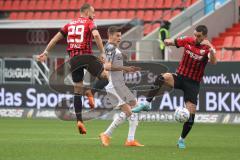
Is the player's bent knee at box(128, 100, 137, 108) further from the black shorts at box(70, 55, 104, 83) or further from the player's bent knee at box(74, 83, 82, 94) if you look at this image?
A: the player's bent knee at box(74, 83, 82, 94)

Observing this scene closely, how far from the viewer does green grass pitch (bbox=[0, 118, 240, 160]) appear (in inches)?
500

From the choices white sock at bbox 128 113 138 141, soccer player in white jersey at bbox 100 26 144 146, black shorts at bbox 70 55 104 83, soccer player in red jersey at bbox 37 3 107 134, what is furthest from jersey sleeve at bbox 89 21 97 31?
white sock at bbox 128 113 138 141

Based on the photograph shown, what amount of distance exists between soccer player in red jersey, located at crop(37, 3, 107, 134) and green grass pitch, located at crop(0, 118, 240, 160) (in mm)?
1111

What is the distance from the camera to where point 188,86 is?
14.8 m

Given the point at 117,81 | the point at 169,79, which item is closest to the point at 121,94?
the point at 117,81

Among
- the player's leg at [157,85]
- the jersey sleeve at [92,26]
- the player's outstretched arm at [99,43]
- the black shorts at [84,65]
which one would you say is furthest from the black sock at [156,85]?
the jersey sleeve at [92,26]

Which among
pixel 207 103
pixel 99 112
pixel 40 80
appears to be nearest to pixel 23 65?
pixel 40 80

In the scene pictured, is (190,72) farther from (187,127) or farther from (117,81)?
(117,81)

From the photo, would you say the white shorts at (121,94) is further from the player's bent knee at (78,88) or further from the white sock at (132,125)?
→ the player's bent knee at (78,88)

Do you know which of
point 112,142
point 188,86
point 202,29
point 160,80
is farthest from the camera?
point 112,142

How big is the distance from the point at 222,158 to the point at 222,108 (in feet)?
35.3

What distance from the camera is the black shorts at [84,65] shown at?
53.5 feet

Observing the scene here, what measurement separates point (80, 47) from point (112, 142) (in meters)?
1.97

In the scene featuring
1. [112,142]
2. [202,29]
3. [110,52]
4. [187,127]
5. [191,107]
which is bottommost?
[112,142]
